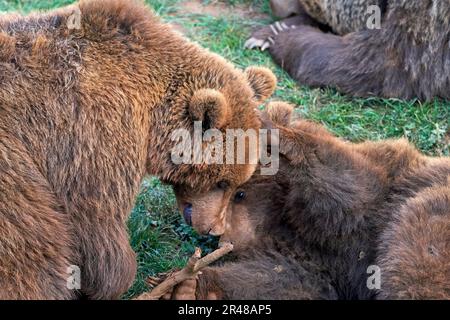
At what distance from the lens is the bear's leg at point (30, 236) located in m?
4.67

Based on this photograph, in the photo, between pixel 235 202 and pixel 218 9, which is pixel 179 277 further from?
pixel 218 9

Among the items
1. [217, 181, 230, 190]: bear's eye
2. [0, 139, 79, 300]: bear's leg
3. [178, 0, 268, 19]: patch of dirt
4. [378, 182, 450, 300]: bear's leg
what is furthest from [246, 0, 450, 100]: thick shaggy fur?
[0, 139, 79, 300]: bear's leg

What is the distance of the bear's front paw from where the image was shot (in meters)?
8.75

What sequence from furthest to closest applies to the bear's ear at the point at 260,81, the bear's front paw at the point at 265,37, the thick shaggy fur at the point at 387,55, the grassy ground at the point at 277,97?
the bear's front paw at the point at 265,37
the thick shaggy fur at the point at 387,55
the grassy ground at the point at 277,97
the bear's ear at the point at 260,81

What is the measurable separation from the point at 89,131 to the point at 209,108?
0.76 m

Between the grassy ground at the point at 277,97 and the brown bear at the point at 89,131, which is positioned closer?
the brown bear at the point at 89,131

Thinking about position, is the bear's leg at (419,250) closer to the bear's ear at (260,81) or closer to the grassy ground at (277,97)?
the bear's ear at (260,81)

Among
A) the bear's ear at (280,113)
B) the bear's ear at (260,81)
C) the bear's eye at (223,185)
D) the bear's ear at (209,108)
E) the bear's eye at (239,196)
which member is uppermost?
the bear's ear at (209,108)

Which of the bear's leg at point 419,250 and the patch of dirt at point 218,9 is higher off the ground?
the bear's leg at point 419,250

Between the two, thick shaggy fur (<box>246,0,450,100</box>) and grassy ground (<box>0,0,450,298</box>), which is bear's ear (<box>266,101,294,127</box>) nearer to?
grassy ground (<box>0,0,450,298</box>)

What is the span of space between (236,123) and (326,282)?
4.19ft

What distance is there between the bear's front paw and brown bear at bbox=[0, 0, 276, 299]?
135 inches

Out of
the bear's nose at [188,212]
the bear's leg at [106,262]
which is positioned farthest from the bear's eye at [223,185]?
the bear's leg at [106,262]
